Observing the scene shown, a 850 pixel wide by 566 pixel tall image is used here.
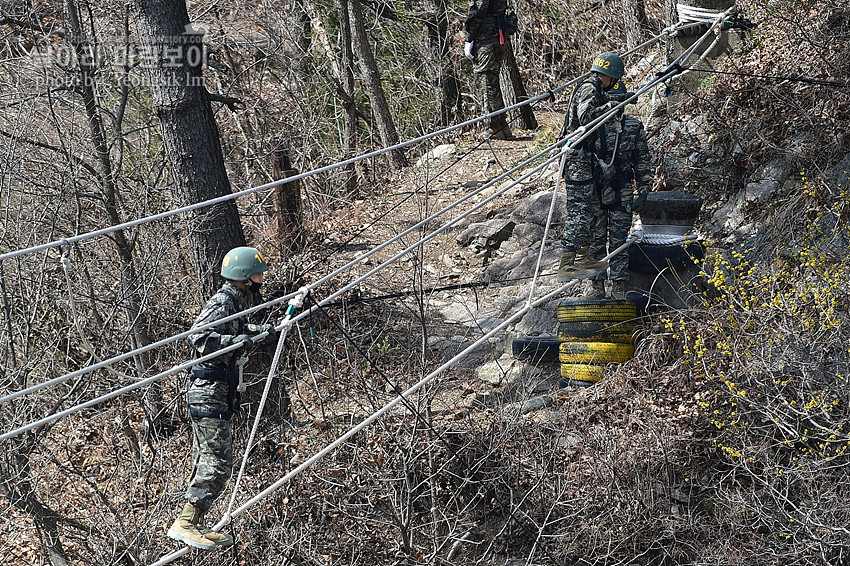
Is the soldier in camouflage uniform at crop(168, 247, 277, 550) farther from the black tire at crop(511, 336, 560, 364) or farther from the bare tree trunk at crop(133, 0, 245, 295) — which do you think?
the black tire at crop(511, 336, 560, 364)

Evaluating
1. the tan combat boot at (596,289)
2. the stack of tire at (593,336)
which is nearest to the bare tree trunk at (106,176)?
the stack of tire at (593,336)

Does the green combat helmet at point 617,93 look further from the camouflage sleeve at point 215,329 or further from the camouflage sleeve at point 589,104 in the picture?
the camouflage sleeve at point 215,329

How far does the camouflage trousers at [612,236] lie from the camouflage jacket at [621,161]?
11 cm

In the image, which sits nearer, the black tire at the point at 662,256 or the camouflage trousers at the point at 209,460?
the camouflage trousers at the point at 209,460

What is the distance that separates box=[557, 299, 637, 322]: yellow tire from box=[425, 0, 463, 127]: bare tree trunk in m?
7.59

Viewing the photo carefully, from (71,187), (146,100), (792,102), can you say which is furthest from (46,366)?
(792,102)

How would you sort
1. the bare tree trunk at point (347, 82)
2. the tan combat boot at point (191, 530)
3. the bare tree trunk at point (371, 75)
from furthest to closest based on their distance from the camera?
the bare tree trunk at point (347, 82)
the bare tree trunk at point (371, 75)
the tan combat boot at point (191, 530)

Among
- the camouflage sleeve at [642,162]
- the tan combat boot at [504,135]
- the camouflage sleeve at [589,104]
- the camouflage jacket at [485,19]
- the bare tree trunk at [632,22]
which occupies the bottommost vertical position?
the camouflage sleeve at [642,162]

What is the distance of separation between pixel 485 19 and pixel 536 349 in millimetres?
5088

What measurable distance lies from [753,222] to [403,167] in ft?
20.5

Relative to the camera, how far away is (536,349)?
8.27m

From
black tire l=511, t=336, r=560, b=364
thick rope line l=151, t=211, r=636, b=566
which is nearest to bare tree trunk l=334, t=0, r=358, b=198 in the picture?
black tire l=511, t=336, r=560, b=364

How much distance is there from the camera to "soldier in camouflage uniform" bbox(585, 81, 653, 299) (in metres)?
7.44

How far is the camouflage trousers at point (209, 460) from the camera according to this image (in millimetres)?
5918
